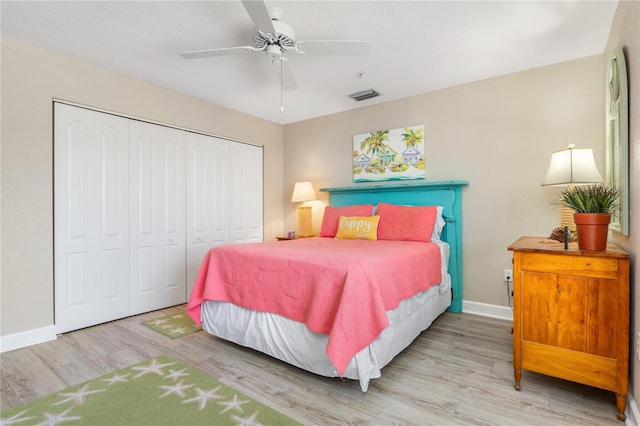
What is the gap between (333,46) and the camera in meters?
2.21

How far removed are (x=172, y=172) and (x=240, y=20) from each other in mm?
1982

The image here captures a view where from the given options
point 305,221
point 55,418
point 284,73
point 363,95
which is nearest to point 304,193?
point 305,221

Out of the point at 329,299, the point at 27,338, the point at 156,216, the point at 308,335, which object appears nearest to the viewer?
the point at 329,299

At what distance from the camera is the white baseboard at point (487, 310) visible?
3.17 meters

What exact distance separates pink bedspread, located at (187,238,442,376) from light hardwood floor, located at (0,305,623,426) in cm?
29

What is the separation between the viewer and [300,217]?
454 cm

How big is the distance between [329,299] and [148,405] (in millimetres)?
1148

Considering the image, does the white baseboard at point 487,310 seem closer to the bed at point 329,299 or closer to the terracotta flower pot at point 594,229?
the bed at point 329,299

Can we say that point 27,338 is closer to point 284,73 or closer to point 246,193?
point 246,193

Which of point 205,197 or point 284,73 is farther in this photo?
point 205,197

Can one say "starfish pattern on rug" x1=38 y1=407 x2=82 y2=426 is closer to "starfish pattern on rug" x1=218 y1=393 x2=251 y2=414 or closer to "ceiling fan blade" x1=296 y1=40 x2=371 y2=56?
"starfish pattern on rug" x1=218 y1=393 x2=251 y2=414

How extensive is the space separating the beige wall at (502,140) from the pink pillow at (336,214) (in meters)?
0.83

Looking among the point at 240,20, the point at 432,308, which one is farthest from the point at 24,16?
the point at 432,308

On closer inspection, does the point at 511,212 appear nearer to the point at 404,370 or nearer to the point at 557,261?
the point at 557,261
